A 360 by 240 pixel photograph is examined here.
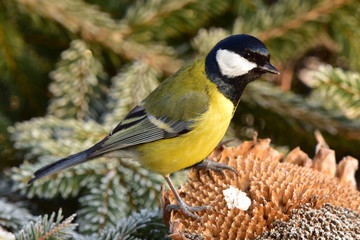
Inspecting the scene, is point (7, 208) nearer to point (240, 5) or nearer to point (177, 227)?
point (177, 227)

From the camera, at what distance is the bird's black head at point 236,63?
1.67m

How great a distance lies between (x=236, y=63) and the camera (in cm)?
172

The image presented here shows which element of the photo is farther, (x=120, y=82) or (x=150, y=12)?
(x=150, y=12)

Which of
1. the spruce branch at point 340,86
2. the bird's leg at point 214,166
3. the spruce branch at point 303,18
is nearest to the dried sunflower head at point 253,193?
the bird's leg at point 214,166

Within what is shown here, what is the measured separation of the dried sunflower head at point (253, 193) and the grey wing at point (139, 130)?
11.0 inches

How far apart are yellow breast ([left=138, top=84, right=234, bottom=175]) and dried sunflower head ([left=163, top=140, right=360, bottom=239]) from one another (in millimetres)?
178

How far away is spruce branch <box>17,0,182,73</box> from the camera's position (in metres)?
2.05

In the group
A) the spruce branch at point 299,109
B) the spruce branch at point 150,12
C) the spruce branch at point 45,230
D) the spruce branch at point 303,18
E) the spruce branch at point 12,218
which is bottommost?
the spruce branch at point 299,109

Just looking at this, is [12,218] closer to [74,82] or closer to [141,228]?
[141,228]

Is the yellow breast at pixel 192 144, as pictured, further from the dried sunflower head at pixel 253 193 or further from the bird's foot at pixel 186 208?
the bird's foot at pixel 186 208

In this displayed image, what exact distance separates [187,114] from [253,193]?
529 mm

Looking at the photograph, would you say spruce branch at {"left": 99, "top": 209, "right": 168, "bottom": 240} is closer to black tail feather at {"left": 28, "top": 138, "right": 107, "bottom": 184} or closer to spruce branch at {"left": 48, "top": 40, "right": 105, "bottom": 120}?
black tail feather at {"left": 28, "top": 138, "right": 107, "bottom": 184}

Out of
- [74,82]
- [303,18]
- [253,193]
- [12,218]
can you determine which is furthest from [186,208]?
[303,18]

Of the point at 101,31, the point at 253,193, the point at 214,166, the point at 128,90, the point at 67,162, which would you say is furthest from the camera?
the point at 101,31
